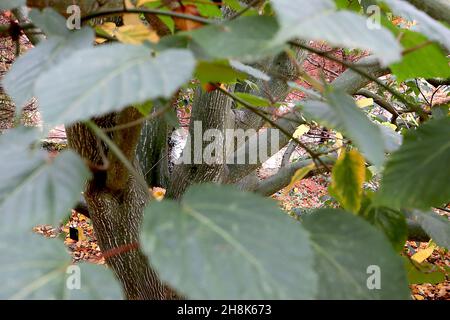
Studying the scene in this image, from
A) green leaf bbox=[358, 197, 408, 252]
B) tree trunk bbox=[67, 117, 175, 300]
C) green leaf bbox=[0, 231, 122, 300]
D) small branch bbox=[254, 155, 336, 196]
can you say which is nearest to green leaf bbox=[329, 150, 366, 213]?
green leaf bbox=[358, 197, 408, 252]

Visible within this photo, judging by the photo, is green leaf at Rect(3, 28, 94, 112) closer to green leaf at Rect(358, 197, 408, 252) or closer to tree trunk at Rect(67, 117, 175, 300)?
green leaf at Rect(358, 197, 408, 252)

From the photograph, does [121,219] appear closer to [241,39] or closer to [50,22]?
[50,22]

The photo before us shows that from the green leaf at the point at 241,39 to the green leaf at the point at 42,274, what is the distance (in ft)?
0.70

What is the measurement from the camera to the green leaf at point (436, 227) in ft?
2.12

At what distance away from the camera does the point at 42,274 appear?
12.5 inches

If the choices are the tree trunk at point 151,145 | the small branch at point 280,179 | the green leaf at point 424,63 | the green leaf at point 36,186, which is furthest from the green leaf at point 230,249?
the tree trunk at point 151,145

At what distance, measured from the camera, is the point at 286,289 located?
0.89 ft

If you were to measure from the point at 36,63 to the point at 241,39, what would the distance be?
0.25m

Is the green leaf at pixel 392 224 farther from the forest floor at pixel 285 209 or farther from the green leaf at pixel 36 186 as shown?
the forest floor at pixel 285 209

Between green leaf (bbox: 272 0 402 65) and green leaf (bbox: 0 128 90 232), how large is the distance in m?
0.20

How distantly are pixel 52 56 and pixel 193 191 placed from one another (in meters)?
0.23

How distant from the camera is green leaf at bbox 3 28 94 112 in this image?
427 millimetres
